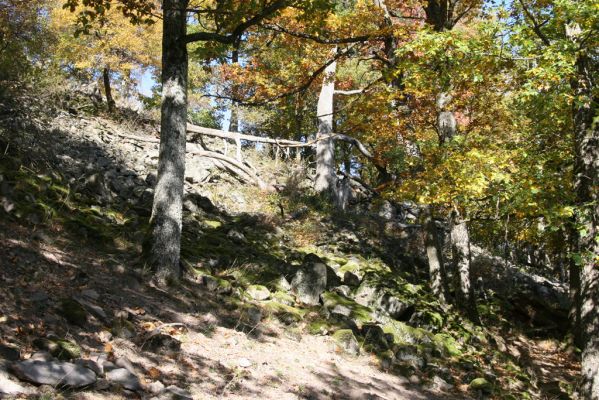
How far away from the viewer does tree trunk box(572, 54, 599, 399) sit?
26.2 ft

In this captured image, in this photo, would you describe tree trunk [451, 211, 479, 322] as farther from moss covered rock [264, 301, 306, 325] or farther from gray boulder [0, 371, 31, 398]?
gray boulder [0, 371, 31, 398]

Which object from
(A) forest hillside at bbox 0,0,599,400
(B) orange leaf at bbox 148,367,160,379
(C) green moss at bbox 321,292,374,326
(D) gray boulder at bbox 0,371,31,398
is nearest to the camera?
(D) gray boulder at bbox 0,371,31,398

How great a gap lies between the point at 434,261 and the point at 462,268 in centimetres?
78

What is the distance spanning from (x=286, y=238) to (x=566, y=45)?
8452 millimetres

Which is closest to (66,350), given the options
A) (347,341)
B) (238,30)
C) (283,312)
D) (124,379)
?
(124,379)

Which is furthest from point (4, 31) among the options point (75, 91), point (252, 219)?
point (252, 219)

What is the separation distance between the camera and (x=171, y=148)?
8.17m

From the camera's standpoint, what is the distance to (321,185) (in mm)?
20188

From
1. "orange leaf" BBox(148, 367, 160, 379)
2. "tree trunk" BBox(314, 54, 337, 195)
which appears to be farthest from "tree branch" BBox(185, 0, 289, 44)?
"tree trunk" BBox(314, 54, 337, 195)

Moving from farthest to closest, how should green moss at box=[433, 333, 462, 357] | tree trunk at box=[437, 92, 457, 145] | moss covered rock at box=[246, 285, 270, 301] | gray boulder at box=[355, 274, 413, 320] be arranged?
tree trunk at box=[437, 92, 457, 145] < gray boulder at box=[355, 274, 413, 320] < green moss at box=[433, 333, 462, 357] < moss covered rock at box=[246, 285, 270, 301]

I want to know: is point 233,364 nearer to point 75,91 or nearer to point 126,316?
point 126,316

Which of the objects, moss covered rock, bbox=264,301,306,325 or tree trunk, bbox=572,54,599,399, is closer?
tree trunk, bbox=572,54,599,399

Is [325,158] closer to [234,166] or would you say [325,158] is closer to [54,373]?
[234,166]

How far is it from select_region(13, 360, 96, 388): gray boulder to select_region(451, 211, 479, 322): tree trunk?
993 cm
